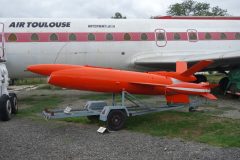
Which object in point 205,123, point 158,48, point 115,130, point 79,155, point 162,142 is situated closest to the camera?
point 79,155

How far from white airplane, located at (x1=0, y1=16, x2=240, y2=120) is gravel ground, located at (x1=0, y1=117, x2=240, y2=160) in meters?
5.38

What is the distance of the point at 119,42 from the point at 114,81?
6.01 metres

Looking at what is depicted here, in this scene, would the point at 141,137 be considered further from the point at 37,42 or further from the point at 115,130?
the point at 37,42

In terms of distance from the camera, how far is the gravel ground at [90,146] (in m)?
6.90

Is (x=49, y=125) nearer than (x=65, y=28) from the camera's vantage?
Yes

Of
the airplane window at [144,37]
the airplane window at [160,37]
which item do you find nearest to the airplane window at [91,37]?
the airplane window at [144,37]

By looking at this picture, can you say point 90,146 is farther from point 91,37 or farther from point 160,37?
point 160,37

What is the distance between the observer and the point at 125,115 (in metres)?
9.37

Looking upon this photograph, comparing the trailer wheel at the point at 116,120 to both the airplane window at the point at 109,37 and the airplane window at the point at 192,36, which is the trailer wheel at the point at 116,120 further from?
the airplane window at the point at 192,36

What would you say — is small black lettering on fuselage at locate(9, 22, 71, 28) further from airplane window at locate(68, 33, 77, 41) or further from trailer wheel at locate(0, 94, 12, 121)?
trailer wheel at locate(0, 94, 12, 121)

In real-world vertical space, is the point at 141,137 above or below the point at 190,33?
below

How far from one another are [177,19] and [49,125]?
936 cm

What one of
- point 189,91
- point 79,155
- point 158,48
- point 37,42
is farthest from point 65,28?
point 79,155

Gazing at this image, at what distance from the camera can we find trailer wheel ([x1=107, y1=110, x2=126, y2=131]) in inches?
358
